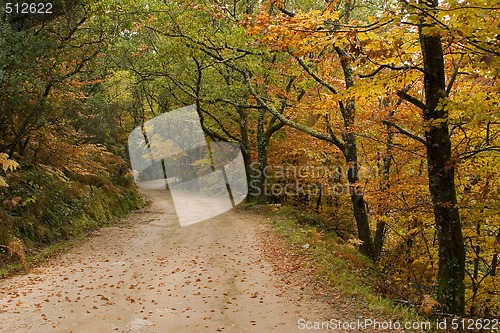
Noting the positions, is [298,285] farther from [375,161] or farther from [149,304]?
[375,161]

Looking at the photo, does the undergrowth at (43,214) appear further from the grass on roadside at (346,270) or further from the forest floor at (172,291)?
the grass on roadside at (346,270)

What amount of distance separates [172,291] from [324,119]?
34.2ft

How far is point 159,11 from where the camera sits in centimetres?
1268

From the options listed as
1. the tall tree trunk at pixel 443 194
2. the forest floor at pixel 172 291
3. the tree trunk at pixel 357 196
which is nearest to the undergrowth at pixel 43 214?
the forest floor at pixel 172 291

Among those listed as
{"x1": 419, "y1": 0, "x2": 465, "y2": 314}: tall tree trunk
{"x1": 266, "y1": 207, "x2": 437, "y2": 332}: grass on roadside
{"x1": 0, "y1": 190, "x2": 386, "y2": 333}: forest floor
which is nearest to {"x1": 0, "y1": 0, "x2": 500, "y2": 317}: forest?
{"x1": 419, "y1": 0, "x2": 465, "y2": 314}: tall tree trunk

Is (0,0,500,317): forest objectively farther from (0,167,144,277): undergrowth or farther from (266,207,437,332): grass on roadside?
(266,207,437,332): grass on roadside

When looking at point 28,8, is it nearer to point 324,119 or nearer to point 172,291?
point 172,291

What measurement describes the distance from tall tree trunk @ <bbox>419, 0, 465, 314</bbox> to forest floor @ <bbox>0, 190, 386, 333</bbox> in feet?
4.62

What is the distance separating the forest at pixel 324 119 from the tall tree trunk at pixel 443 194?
2 cm

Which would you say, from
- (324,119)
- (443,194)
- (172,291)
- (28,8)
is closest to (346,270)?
(443,194)

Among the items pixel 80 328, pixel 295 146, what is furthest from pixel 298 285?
pixel 295 146

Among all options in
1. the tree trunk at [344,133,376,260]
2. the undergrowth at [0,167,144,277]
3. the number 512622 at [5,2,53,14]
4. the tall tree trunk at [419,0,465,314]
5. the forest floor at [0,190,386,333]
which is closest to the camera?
the forest floor at [0,190,386,333]

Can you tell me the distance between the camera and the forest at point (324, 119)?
6.52 meters

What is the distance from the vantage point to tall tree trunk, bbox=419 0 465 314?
6.45 meters
